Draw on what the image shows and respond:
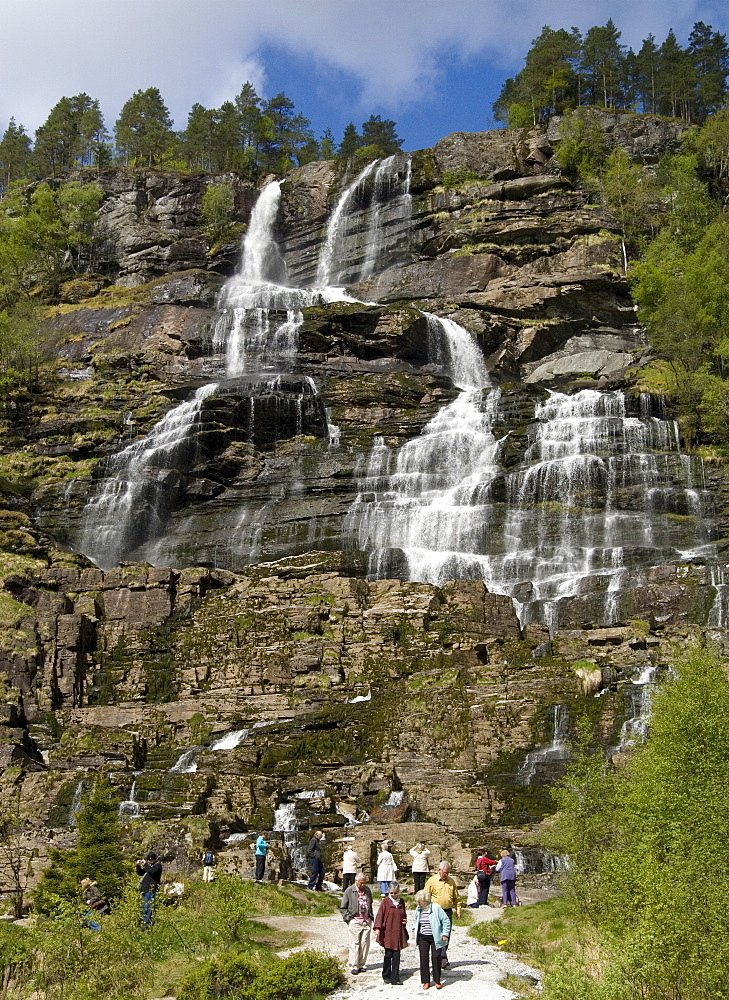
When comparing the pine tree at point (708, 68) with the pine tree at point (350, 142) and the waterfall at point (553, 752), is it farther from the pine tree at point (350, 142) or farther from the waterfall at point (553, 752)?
the waterfall at point (553, 752)

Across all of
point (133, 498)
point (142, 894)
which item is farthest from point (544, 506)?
point (142, 894)

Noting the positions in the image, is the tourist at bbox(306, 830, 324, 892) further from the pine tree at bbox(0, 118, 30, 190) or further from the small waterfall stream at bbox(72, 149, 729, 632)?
the pine tree at bbox(0, 118, 30, 190)

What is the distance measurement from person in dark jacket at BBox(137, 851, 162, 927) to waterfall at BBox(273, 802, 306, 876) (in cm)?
672

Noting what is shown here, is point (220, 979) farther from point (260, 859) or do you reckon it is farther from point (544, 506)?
point (544, 506)

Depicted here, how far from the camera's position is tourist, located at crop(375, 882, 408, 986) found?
14.7 m

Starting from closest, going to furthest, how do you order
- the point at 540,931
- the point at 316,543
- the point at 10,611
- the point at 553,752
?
the point at 540,931 < the point at 553,752 < the point at 10,611 < the point at 316,543

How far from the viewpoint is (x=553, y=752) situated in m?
29.9

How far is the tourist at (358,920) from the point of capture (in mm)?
15602

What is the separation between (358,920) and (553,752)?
1550 cm

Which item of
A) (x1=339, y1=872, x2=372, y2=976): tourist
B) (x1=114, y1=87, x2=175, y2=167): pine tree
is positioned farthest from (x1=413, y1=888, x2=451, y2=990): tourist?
(x1=114, y1=87, x2=175, y2=167): pine tree

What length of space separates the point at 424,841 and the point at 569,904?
7994mm

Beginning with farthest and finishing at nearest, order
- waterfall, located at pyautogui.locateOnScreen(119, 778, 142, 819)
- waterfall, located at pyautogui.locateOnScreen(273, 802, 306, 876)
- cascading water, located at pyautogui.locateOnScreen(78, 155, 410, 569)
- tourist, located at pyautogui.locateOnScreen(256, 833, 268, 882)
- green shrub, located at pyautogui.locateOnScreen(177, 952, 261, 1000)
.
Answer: cascading water, located at pyautogui.locateOnScreen(78, 155, 410, 569)
waterfall, located at pyautogui.locateOnScreen(119, 778, 142, 819)
waterfall, located at pyautogui.locateOnScreen(273, 802, 306, 876)
tourist, located at pyautogui.locateOnScreen(256, 833, 268, 882)
green shrub, located at pyautogui.locateOnScreen(177, 952, 261, 1000)

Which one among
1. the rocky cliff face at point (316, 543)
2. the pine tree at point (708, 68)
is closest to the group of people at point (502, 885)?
the rocky cliff face at point (316, 543)

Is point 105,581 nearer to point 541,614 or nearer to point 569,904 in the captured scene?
point 541,614
